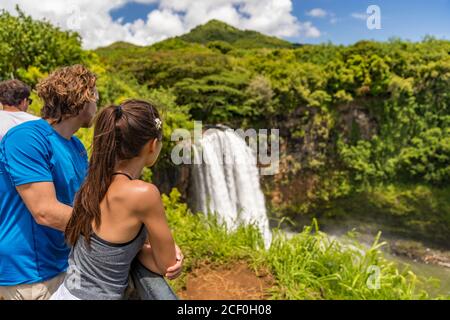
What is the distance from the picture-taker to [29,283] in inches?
63.1

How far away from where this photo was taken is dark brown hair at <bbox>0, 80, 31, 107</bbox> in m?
2.45

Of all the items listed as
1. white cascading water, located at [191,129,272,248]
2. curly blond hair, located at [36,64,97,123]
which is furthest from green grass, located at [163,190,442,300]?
white cascading water, located at [191,129,272,248]

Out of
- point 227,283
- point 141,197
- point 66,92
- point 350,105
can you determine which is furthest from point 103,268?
point 350,105

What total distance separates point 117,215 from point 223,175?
9.39 m

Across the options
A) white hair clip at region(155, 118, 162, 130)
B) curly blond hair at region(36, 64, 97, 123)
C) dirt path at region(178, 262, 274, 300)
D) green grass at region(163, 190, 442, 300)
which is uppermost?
curly blond hair at region(36, 64, 97, 123)

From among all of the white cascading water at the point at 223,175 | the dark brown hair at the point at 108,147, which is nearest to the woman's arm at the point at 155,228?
the dark brown hair at the point at 108,147

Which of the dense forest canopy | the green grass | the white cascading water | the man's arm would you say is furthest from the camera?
the dense forest canopy

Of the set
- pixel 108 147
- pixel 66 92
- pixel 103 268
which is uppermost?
pixel 66 92

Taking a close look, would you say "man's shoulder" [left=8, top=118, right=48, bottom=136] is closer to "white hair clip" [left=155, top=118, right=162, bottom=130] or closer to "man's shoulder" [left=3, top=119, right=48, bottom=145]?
"man's shoulder" [left=3, top=119, right=48, bottom=145]

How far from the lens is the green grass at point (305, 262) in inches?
127

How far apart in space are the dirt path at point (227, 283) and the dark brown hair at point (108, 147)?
226cm

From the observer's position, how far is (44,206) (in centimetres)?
148

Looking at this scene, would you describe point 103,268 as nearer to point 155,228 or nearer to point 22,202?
point 155,228

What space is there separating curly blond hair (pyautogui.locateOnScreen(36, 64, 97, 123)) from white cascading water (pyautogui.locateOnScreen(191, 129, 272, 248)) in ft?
25.5
